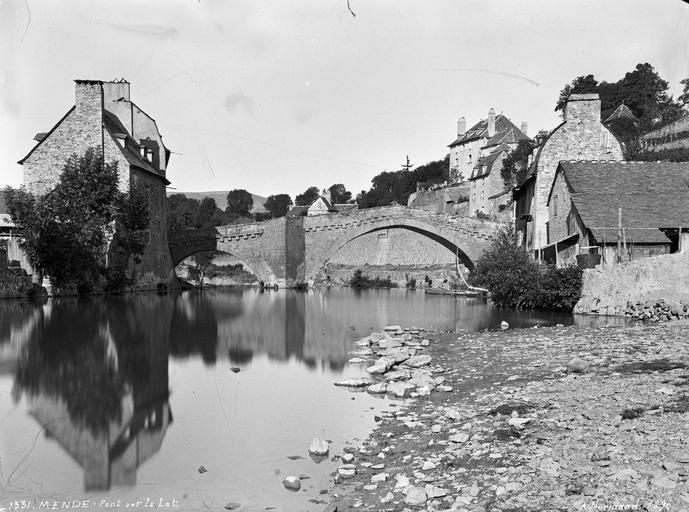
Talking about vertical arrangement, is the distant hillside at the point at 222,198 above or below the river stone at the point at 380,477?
above

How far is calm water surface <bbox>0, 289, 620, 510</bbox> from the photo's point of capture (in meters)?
5.94

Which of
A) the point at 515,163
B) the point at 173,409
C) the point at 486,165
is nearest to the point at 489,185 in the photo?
the point at 486,165

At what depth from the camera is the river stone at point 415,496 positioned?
4781mm

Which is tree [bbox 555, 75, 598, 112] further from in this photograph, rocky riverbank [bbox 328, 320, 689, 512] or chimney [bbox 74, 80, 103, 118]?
rocky riverbank [bbox 328, 320, 689, 512]

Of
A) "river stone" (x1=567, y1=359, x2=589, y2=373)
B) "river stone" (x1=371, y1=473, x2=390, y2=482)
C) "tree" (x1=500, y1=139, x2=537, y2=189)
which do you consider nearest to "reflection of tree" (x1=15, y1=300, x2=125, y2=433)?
"river stone" (x1=371, y1=473, x2=390, y2=482)

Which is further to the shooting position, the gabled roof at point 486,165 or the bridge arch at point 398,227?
the gabled roof at point 486,165

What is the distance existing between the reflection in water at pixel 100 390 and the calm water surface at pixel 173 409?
0.03 m

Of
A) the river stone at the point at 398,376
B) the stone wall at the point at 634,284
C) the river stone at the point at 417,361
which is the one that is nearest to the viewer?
the river stone at the point at 398,376

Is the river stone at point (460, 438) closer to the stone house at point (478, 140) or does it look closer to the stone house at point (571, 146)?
the stone house at point (571, 146)

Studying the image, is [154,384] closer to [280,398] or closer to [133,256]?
[280,398]

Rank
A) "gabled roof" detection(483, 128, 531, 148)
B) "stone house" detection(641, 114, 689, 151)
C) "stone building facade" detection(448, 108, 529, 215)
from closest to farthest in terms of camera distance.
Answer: "stone house" detection(641, 114, 689, 151) < "stone building facade" detection(448, 108, 529, 215) < "gabled roof" detection(483, 128, 531, 148)

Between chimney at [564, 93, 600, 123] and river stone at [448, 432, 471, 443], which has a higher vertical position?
chimney at [564, 93, 600, 123]

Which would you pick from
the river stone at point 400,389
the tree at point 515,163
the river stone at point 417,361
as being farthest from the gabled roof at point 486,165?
the river stone at point 400,389

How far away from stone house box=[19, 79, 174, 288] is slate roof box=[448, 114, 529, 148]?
35.9m
